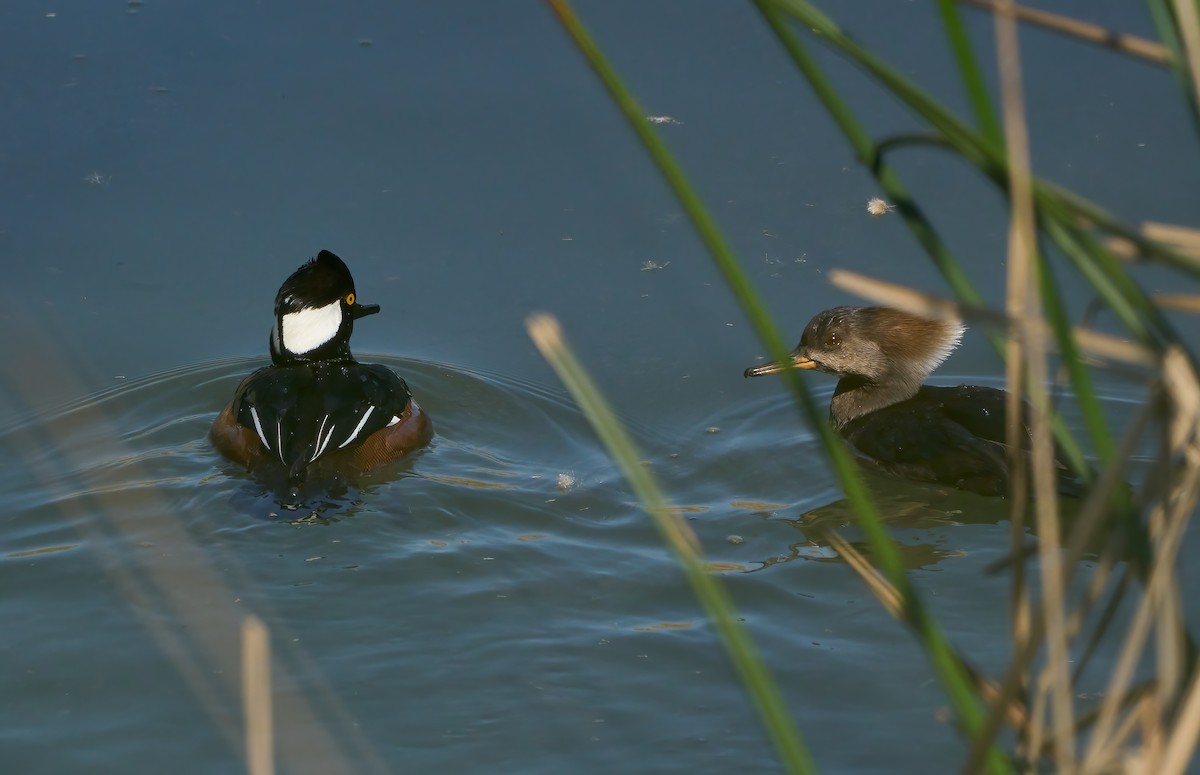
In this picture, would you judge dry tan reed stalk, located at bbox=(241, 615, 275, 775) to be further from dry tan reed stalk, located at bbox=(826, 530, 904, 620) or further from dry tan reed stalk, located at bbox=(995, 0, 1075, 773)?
dry tan reed stalk, located at bbox=(995, 0, 1075, 773)

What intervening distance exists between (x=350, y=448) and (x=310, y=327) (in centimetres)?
54

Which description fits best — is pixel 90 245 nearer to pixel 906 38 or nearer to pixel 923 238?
pixel 906 38

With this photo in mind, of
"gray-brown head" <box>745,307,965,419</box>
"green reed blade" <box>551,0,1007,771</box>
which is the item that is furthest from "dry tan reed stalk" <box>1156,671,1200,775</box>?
"gray-brown head" <box>745,307,965,419</box>

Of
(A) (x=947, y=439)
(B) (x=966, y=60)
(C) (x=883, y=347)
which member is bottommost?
(A) (x=947, y=439)

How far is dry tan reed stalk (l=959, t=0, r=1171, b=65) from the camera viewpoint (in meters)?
1.32

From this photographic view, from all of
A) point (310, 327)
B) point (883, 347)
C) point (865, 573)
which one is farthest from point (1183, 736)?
point (883, 347)

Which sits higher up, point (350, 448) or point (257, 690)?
point (257, 690)

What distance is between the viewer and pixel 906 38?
681 centimetres

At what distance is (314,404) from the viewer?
5.50 m

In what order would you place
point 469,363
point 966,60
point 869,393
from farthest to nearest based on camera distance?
point 869,393
point 469,363
point 966,60

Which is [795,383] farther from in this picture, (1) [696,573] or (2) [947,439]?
(2) [947,439]

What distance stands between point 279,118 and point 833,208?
2659 mm

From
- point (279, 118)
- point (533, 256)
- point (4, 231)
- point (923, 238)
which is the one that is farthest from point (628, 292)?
point (923, 238)

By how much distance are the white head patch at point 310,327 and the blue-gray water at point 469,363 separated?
326mm
